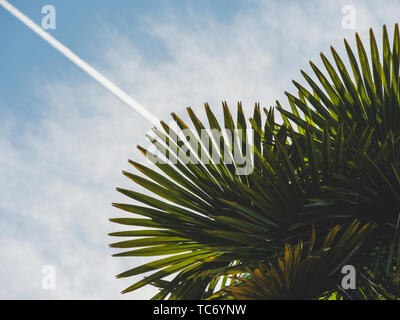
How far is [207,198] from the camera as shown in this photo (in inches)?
85.3

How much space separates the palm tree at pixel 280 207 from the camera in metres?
1.64

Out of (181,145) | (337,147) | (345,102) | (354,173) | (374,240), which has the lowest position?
(374,240)

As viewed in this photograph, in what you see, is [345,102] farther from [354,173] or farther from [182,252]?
[182,252]

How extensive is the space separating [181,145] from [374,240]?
105 centimetres

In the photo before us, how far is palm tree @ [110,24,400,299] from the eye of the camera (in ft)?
5.38

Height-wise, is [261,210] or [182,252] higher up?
[261,210]

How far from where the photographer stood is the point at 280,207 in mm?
1904

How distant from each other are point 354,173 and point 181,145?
89 cm
